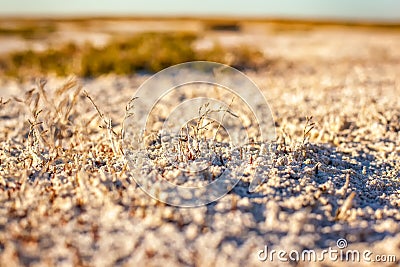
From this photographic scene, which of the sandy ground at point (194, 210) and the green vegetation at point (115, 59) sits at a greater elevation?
the green vegetation at point (115, 59)

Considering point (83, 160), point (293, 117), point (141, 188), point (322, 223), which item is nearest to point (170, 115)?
point (293, 117)

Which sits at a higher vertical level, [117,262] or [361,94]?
[361,94]

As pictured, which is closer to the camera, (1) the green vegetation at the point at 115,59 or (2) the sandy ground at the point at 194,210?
(2) the sandy ground at the point at 194,210

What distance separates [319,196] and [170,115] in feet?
7.92

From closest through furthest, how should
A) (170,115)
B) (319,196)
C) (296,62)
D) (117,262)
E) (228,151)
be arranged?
(117,262), (319,196), (228,151), (170,115), (296,62)

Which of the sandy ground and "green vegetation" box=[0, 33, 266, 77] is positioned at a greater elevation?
"green vegetation" box=[0, 33, 266, 77]

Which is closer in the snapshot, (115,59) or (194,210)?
(194,210)

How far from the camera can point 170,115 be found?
16.5ft

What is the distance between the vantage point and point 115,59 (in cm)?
905

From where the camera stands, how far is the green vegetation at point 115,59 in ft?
28.8

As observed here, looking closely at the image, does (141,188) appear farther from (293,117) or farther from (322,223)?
(293,117)

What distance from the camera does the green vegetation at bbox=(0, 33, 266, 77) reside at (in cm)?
877

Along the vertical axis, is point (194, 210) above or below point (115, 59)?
below

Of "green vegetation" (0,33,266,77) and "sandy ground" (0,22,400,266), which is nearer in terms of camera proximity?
"sandy ground" (0,22,400,266)
